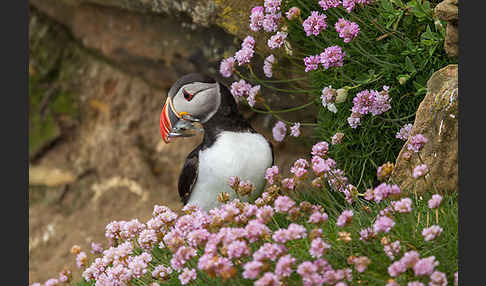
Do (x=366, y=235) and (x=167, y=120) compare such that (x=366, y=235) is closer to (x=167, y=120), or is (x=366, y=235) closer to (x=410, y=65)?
(x=410, y=65)

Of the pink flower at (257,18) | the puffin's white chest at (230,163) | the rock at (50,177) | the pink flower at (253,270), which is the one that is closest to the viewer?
the pink flower at (253,270)

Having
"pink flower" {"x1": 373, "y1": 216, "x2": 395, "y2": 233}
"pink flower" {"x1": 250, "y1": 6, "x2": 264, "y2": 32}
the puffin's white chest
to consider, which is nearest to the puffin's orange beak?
the puffin's white chest

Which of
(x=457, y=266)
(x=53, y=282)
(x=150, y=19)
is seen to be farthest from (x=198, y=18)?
(x=457, y=266)

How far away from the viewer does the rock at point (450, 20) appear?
11.6ft

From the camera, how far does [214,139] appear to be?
14.1ft

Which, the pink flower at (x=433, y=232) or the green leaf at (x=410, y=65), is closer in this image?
the pink flower at (x=433, y=232)

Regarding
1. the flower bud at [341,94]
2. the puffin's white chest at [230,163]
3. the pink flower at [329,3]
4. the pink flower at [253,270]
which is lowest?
the puffin's white chest at [230,163]

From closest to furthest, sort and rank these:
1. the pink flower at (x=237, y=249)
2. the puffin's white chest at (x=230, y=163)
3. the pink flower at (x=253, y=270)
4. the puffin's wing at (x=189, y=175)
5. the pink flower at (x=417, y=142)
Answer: the pink flower at (x=253, y=270), the pink flower at (x=237, y=249), the pink flower at (x=417, y=142), the puffin's white chest at (x=230, y=163), the puffin's wing at (x=189, y=175)

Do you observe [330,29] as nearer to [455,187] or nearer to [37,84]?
[455,187]

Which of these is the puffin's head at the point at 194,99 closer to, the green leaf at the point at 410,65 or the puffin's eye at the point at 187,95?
the puffin's eye at the point at 187,95

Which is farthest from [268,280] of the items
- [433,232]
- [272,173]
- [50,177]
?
[50,177]

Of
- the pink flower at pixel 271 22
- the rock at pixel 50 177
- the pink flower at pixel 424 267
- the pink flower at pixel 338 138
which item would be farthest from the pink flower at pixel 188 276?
the rock at pixel 50 177

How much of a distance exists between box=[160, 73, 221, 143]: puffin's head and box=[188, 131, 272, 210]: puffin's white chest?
205 millimetres

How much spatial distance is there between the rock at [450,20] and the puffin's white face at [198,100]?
5.01 ft
